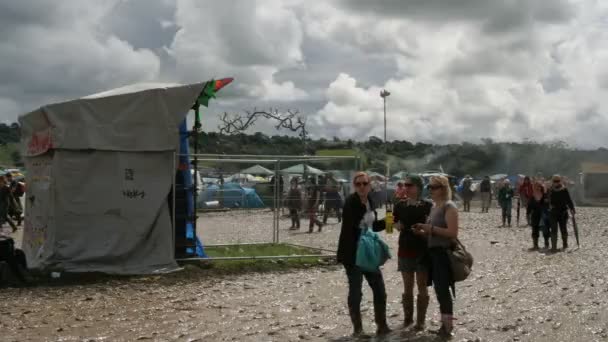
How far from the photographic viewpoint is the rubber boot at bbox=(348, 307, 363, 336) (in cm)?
779

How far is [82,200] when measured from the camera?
12.2 m

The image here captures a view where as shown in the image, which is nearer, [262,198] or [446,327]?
[446,327]

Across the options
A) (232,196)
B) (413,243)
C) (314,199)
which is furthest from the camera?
(314,199)

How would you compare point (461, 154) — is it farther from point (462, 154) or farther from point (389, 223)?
point (389, 223)

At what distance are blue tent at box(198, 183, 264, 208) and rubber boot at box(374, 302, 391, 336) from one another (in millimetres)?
6426

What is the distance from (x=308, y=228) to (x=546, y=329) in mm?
7276

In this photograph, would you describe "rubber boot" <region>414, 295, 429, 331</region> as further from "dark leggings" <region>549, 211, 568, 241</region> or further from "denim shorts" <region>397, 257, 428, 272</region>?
"dark leggings" <region>549, 211, 568, 241</region>

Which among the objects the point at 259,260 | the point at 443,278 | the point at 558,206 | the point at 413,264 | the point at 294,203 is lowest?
the point at 259,260

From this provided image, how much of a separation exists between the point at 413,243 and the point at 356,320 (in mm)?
1080

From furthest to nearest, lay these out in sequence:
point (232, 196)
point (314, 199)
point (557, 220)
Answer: point (557, 220), point (314, 199), point (232, 196)

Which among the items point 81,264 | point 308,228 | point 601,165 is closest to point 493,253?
point 308,228

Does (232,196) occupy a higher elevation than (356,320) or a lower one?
higher

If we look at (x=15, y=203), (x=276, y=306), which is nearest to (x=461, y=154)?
(x=15, y=203)

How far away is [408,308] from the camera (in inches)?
322
